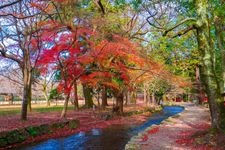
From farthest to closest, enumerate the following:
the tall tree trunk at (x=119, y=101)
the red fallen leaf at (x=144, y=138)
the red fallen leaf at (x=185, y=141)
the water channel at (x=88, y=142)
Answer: the tall tree trunk at (x=119, y=101), the water channel at (x=88, y=142), the red fallen leaf at (x=144, y=138), the red fallen leaf at (x=185, y=141)

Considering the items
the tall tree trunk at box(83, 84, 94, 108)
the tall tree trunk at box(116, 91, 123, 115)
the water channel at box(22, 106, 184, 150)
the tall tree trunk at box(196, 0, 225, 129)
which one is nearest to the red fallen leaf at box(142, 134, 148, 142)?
the water channel at box(22, 106, 184, 150)

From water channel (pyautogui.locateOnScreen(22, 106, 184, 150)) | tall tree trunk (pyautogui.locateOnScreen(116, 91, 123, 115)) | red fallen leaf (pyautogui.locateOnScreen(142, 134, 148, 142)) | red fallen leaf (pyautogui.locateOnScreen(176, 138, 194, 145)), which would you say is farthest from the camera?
tall tree trunk (pyautogui.locateOnScreen(116, 91, 123, 115))

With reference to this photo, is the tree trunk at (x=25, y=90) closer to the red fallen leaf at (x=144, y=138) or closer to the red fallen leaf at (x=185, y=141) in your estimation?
the red fallen leaf at (x=144, y=138)

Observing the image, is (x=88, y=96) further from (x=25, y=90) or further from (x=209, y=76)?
(x=209, y=76)

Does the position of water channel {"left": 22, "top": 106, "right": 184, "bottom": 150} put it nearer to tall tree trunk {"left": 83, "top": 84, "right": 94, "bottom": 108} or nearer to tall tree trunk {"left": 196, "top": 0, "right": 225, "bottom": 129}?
tall tree trunk {"left": 196, "top": 0, "right": 225, "bottom": 129}

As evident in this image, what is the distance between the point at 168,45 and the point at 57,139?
913 cm

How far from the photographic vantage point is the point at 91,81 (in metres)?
31.9

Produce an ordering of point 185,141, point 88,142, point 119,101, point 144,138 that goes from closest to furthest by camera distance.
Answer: point 185,141, point 144,138, point 88,142, point 119,101

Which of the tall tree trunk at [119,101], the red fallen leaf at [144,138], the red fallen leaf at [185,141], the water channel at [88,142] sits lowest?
the water channel at [88,142]

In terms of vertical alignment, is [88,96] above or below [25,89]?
below

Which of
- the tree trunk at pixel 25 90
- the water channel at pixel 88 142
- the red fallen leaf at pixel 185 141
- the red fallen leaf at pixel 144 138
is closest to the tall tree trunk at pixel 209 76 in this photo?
the red fallen leaf at pixel 185 141

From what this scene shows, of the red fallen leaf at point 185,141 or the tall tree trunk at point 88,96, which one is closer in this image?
the red fallen leaf at point 185,141

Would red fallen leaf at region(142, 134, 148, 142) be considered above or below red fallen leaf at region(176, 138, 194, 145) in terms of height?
above

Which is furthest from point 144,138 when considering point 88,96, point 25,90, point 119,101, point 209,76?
point 88,96
